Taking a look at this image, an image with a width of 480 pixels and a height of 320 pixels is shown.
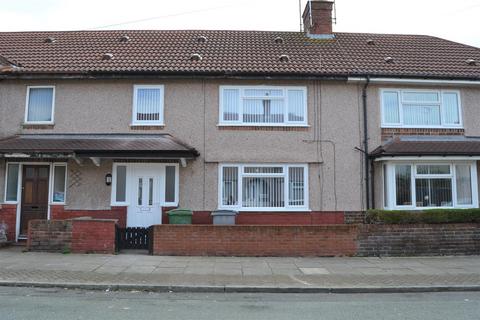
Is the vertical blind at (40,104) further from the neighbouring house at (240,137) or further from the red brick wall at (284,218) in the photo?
the red brick wall at (284,218)

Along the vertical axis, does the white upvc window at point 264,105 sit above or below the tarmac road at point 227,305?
above

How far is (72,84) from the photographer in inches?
558

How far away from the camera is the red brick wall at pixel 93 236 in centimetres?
1142

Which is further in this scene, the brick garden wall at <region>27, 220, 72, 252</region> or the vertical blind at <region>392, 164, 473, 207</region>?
the vertical blind at <region>392, 164, 473, 207</region>

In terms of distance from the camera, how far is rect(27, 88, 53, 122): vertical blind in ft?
46.5

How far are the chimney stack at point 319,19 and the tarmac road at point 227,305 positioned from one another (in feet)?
40.6

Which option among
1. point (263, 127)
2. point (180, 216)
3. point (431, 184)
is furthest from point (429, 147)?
point (180, 216)

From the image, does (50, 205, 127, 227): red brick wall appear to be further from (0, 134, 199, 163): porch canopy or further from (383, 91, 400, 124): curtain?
(383, 91, 400, 124): curtain

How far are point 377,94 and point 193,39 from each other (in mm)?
7371

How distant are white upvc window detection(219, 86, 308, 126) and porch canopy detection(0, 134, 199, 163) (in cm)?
195

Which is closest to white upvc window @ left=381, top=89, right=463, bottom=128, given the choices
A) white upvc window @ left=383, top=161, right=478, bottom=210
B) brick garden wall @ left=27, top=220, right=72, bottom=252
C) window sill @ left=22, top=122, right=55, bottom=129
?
white upvc window @ left=383, top=161, right=478, bottom=210

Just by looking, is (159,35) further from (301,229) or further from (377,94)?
(301,229)

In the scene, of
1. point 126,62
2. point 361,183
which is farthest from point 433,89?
point 126,62

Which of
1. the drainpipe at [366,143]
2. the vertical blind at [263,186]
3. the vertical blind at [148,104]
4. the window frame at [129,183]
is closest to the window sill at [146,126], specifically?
the vertical blind at [148,104]
